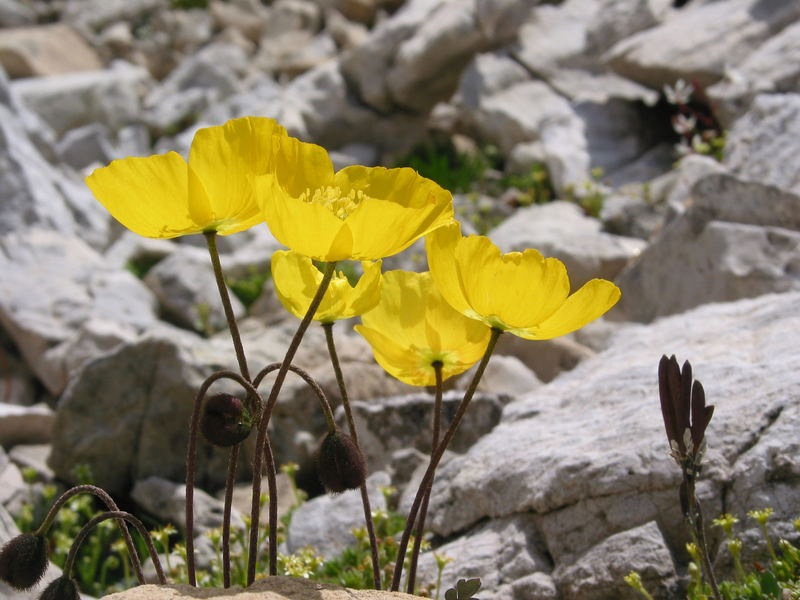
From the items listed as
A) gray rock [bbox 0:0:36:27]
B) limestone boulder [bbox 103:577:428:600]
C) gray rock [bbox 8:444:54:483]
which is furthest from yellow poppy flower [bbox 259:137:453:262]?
gray rock [bbox 0:0:36:27]

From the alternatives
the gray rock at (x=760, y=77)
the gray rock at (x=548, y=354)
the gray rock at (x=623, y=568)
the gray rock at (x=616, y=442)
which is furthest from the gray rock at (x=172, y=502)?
the gray rock at (x=760, y=77)

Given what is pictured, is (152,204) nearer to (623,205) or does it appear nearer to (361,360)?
(361,360)

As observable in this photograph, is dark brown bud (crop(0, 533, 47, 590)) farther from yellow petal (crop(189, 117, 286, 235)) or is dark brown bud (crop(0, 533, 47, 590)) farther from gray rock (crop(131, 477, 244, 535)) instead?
gray rock (crop(131, 477, 244, 535))

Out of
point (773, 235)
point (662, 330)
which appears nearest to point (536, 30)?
point (773, 235)

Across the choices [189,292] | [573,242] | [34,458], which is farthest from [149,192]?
[189,292]

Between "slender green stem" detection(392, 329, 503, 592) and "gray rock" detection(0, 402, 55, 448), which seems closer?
"slender green stem" detection(392, 329, 503, 592)
